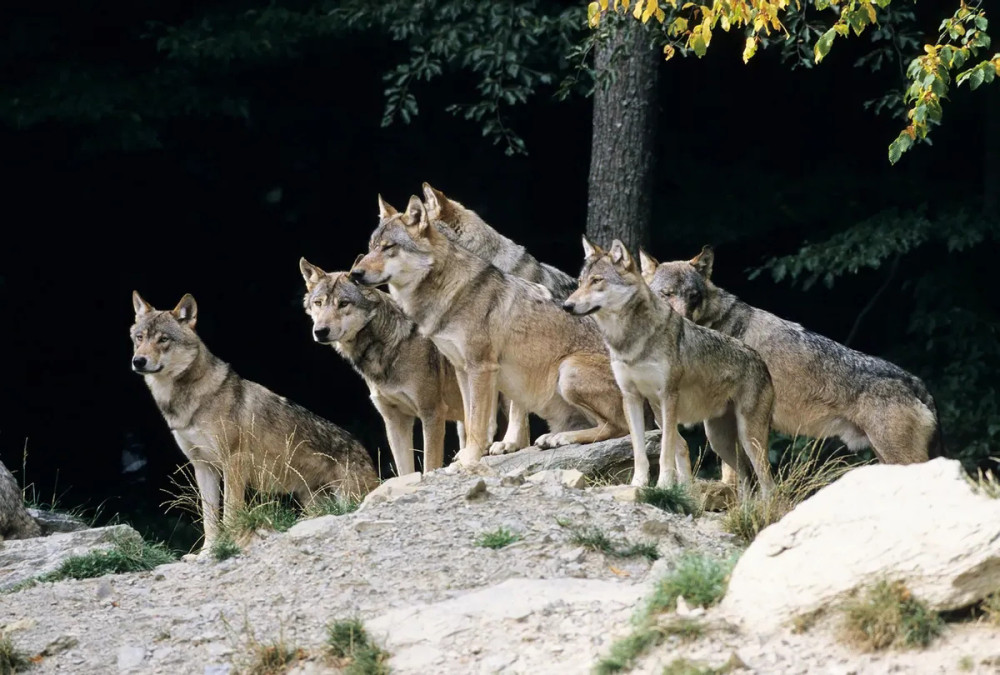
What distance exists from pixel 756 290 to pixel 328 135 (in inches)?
221

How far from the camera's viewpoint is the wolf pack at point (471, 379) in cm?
1063

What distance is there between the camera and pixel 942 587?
243 inches

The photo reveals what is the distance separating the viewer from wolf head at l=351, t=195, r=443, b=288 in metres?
10.7

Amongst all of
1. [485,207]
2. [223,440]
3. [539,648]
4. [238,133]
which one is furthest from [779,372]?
[238,133]

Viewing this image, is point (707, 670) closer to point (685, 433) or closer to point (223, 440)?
point (223, 440)

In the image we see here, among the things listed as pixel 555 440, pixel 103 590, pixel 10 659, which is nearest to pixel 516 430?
pixel 555 440

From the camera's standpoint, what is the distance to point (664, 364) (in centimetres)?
971

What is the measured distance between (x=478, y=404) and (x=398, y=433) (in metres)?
1.13

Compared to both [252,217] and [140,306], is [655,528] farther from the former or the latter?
[252,217]

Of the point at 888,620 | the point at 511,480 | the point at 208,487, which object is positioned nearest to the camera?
the point at 888,620

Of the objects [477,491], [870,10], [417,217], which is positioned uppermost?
[870,10]

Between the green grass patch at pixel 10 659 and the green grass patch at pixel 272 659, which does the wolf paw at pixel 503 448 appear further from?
the green grass patch at pixel 10 659

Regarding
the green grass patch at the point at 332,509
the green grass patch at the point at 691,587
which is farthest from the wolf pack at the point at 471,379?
the green grass patch at the point at 691,587

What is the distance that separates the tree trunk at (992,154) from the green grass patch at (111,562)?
403 inches
